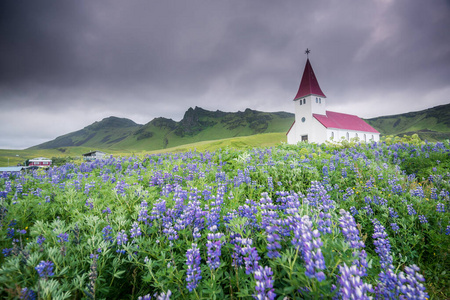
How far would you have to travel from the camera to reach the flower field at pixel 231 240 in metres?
2.00

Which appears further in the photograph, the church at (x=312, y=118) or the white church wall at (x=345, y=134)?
the church at (x=312, y=118)

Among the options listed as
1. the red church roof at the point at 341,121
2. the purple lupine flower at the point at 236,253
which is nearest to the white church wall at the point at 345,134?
the red church roof at the point at 341,121

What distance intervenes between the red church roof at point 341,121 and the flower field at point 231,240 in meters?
43.4

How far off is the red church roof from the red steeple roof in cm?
609

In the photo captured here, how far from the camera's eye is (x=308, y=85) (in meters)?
51.0

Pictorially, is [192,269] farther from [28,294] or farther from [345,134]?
[345,134]

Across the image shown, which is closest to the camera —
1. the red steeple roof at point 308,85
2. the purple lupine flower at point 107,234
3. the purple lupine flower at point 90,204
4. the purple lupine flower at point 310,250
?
the purple lupine flower at point 310,250

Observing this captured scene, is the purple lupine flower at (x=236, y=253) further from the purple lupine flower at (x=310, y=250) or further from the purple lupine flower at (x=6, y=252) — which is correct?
the purple lupine flower at (x=6, y=252)

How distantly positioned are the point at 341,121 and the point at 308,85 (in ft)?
49.5

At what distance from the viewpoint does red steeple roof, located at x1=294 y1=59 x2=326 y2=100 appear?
50219mm

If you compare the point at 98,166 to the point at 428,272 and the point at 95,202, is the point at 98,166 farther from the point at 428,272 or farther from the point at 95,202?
the point at 428,272

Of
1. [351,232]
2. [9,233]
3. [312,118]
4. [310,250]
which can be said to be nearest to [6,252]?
[9,233]

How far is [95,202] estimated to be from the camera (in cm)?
445

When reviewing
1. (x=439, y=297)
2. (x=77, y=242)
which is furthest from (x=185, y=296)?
(x=439, y=297)
